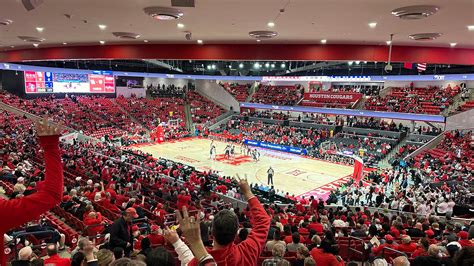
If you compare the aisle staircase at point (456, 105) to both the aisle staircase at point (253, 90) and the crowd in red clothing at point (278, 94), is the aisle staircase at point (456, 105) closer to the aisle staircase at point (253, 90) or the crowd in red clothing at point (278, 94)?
the crowd in red clothing at point (278, 94)

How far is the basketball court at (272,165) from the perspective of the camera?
66.6 ft

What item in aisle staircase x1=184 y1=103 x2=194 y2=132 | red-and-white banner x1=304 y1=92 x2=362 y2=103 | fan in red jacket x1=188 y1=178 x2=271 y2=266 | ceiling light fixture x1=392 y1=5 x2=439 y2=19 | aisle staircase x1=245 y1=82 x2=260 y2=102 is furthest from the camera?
aisle staircase x1=245 y1=82 x2=260 y2=102

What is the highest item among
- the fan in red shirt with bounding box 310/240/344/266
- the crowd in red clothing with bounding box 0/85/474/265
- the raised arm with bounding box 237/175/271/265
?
the raised arm with bounding box 237/175/271/265

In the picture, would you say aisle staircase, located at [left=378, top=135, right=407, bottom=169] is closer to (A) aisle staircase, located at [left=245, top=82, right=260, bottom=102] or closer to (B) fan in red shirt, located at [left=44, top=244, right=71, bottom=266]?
(A) aisle staircase, located at [left=245, top=82, right=260, bottom=102]

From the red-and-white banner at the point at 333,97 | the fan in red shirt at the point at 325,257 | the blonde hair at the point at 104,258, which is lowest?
the fan in red shirt at the point at 325,257

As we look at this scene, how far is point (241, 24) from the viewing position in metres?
8.48

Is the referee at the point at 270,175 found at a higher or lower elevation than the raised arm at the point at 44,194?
lower

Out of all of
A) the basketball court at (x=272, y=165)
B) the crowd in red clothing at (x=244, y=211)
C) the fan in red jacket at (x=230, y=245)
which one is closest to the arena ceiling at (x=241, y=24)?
the crowd in red clothing at (x=244, y=211)

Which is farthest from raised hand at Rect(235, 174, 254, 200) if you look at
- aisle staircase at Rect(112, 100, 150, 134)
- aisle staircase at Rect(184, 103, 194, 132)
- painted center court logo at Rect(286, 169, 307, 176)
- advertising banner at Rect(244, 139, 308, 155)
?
aisle staircase at Rect(184, 103, 194, 132)

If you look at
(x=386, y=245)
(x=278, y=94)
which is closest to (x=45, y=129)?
(x=386, y=245)

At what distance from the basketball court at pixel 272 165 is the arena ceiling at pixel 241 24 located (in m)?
10.4

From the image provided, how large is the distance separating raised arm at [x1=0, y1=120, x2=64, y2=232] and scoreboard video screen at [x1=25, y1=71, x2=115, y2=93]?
130 feet

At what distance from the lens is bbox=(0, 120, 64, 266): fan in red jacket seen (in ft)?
7.04

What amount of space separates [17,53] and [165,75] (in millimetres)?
28562
